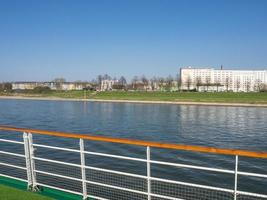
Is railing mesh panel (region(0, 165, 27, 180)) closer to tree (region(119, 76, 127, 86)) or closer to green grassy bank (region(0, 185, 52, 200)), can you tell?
green grassy bank (region(0, 185, 52, 200))

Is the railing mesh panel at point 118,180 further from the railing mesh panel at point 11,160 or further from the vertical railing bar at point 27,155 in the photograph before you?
the vertical railing bar at point 27,155

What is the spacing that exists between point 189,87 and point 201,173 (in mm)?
118544

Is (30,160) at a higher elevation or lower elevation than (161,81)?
higher

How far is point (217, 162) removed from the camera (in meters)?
14.9

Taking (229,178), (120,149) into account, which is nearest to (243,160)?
(229,178)

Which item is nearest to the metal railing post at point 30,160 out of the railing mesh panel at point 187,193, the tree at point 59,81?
the railing mesh panel at point 187,193

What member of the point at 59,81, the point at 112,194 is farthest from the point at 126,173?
the point at 59,81

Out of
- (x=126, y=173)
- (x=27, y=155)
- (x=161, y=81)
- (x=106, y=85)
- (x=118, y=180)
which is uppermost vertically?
(x=27, y=155)

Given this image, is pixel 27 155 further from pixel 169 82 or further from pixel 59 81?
pixel 59 81

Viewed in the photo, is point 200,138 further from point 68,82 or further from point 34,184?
point 68,82

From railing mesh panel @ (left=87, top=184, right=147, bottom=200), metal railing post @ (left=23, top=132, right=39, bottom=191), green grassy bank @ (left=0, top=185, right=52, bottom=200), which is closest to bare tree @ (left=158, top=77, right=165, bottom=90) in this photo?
railing mesh panel @ (left=87, top=184, right=147, bottom=200)

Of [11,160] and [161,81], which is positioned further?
[161,81]

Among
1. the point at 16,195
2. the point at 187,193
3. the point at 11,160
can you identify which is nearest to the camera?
the point at 16,195

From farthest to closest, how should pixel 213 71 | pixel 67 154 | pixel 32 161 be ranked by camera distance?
pixel 213 71 → pixel 67 154 → pixel 32 161
